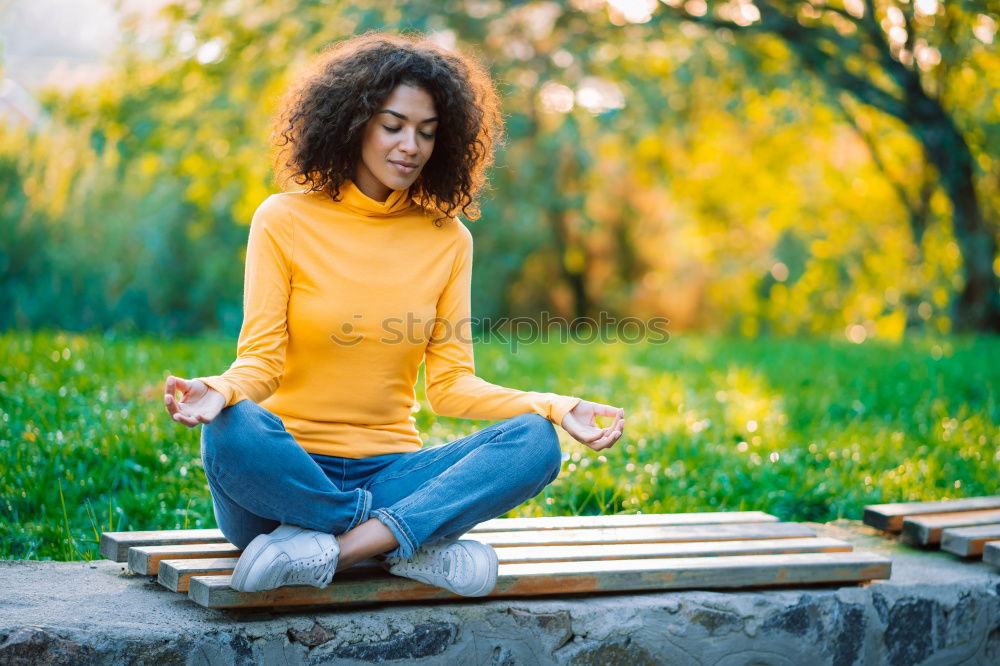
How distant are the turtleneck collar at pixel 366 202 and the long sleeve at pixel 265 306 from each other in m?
0.18

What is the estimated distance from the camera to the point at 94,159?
8.59m

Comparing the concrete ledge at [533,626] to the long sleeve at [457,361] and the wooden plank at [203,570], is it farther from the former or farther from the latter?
the long sleeve at [457,361]

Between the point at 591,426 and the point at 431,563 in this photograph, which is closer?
the point at 431,563

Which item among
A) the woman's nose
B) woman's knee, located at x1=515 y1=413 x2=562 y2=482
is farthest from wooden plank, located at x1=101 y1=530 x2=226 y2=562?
the woman's nose

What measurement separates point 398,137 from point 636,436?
2.18 m

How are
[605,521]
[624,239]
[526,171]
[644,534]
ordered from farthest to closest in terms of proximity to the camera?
[624,239], [526,171], [605,521], [644,534]

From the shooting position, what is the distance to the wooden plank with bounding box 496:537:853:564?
105 inches

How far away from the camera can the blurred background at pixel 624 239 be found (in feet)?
13.1

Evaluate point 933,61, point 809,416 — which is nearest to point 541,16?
point 933,61

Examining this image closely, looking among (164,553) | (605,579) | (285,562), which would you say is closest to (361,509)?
(285,562)

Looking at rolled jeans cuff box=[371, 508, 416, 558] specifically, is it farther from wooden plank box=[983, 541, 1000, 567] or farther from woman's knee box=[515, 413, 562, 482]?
wooden plank box=[983, 541, 1000, 567]

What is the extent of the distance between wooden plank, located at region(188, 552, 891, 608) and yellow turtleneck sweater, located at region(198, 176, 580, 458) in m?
0.37

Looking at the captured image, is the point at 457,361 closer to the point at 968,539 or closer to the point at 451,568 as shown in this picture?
the point at 451,568

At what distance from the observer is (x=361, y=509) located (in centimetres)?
235
